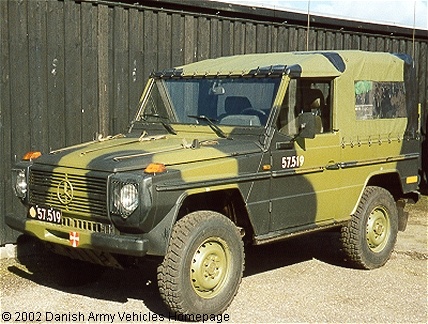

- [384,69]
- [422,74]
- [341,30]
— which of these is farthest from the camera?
[422,74]

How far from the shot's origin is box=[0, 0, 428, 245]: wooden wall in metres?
7.59

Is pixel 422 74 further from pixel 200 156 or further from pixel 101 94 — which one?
pixel 200 156

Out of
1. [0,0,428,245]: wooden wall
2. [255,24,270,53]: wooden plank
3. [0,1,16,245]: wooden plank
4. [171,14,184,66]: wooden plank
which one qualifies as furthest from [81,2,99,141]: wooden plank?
[255,24,270,53]: wooden plank

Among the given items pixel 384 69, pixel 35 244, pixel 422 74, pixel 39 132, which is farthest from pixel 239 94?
pixel 422 74

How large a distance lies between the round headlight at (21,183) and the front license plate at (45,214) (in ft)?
0.61

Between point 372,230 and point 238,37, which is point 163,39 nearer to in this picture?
point 238,37

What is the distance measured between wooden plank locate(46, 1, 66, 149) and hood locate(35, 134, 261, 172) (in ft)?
4.90

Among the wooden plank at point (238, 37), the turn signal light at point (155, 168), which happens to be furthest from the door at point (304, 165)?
the wooden plank at point (238, 37)

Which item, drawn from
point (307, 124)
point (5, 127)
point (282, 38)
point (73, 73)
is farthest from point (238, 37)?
point (307, 124)

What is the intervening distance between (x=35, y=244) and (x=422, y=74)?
793 cm

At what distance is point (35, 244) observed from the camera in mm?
7855

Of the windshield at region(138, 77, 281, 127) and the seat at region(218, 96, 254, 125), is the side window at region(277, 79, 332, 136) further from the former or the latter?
the seat at region(218, 96, 254, 125)

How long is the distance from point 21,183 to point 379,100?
3.77 meters

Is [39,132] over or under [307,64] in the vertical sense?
under
